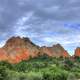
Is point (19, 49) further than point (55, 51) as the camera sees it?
No

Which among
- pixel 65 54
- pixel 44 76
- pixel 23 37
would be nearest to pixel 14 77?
pixel 44 76

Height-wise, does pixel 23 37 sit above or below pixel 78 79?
above

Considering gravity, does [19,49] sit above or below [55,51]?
above

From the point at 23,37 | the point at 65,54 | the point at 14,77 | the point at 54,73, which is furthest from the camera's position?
the point at 65,54

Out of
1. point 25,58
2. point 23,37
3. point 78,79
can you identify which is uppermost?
point 23,37

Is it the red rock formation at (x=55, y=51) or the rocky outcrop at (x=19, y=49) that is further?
the red rock formation at (x=55, y=51)

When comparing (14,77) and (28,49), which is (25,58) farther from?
(14,77)

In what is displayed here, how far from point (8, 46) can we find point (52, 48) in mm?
33492

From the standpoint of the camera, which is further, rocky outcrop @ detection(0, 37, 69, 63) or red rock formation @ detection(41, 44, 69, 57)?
red rock formation @ detection(41, 44, 69, 57)

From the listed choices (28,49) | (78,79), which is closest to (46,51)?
(28,49)

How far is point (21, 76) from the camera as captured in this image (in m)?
75.8

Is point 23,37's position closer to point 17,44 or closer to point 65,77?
point 17,44

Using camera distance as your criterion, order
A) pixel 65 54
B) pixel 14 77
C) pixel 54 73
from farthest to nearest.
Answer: pixel 65 54
pixel 54 73
pixel 14 77

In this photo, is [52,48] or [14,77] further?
[52,48]
